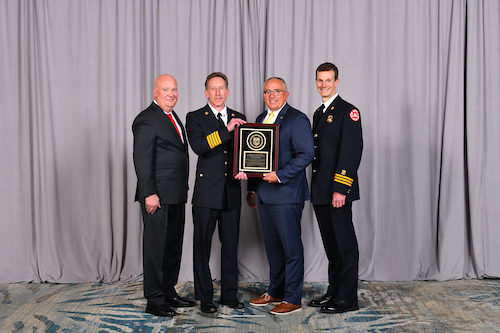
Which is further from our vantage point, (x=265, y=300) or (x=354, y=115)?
(x=265, y=300)

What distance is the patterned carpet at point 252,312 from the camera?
2922mm

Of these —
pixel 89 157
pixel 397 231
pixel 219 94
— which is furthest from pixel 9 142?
pixel 397 231

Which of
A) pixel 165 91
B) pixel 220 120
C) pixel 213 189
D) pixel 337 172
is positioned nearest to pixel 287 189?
pixel 337 172

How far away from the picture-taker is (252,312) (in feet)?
10.5

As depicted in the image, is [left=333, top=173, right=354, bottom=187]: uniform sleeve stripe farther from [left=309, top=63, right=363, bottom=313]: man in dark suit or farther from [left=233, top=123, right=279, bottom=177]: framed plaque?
[left=233, top=123, right=279, bottom=177]: framed plaque

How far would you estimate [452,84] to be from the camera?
13.5ft

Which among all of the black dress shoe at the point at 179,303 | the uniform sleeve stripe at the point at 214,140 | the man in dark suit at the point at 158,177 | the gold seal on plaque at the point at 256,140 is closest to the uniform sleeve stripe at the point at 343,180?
the gold seal on plaque at the point at 256,140

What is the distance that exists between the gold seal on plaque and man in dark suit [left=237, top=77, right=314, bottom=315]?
16cm

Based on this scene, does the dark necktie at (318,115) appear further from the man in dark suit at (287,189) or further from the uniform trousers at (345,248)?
the uniform trousers at (345,248)

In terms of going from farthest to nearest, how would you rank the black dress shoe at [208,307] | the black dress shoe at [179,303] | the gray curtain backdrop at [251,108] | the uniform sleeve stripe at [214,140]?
the gray curtain backdrop at [251,108] → the black dress shoe at [179,303] → the black dress shoe at [208,307] → the uniform sleeve stripe at [214,140]

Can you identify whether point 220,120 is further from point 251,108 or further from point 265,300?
point 265,300

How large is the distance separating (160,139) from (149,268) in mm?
908

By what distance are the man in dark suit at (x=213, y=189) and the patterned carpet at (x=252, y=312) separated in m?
0.28

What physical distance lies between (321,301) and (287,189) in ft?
3.05
